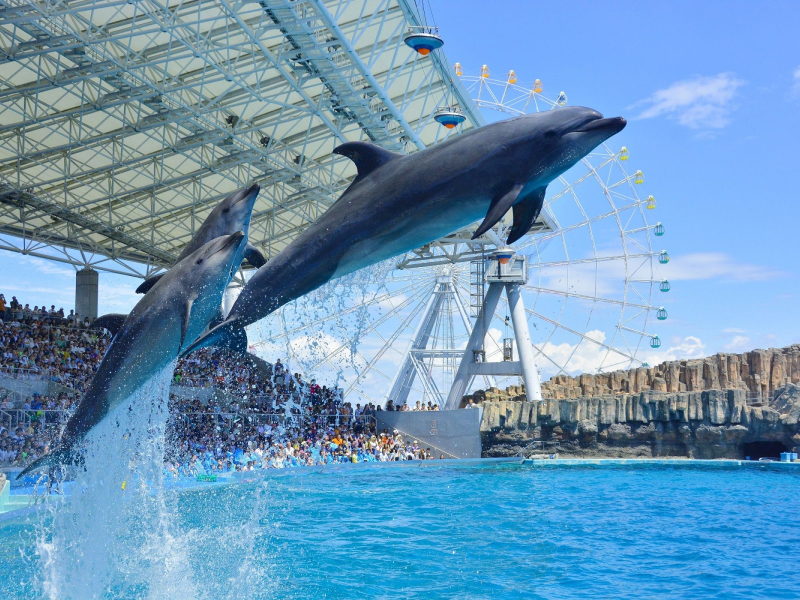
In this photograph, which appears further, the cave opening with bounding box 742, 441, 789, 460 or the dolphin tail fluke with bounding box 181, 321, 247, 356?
the cave opening with bounding box 742, 441, 789, 460

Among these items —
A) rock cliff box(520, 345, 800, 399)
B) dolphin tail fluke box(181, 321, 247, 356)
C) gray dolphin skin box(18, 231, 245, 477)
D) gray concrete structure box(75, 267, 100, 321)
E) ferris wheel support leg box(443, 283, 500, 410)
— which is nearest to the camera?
dolphin tail fluke box(181, 321, 247, 356)

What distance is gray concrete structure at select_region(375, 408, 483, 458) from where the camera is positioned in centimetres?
2557

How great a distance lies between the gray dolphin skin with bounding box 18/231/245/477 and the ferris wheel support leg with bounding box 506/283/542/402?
2175 centimetres

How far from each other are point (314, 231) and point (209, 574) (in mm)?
4663

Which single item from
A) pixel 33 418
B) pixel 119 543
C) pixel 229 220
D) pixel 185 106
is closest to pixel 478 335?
pixel 185 106

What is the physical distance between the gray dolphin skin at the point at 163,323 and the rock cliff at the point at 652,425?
19.2m

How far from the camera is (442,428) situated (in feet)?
85.8

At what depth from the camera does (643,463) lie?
21.5 metres

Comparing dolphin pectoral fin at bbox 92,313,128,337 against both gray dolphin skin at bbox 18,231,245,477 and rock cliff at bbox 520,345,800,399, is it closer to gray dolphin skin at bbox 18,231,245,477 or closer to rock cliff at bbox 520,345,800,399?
gray dolphin skin at bbox 18,231,245,477

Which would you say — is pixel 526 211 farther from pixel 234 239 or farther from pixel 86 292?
pixel 86 292

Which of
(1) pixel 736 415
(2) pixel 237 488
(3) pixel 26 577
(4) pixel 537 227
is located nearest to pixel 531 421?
(1) pixel 736 415

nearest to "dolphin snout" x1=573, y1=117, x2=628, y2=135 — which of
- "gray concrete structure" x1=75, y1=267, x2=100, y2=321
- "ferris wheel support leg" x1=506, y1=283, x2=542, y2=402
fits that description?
"ferris wheel support leg" x1=506, y1=283, x2=542, y2=402

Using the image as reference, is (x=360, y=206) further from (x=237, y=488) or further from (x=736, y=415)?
(x=736, y=415)

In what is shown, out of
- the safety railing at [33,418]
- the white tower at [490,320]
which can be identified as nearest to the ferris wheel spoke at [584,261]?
the white tower at [490,320]
